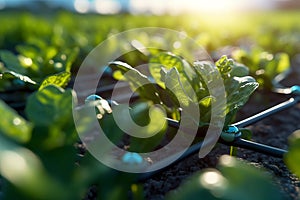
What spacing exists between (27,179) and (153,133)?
0.37 m

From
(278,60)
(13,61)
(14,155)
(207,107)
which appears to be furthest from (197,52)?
(14,155)

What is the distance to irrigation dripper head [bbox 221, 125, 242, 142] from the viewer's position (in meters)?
1.00

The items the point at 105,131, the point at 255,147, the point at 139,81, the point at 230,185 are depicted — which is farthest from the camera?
the point at 139,81

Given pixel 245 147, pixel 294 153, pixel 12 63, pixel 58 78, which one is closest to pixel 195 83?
pixel 245 147

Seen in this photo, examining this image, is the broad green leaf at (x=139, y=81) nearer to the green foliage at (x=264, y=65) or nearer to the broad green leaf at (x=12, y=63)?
the broad green leaf at (x=12, y=63)

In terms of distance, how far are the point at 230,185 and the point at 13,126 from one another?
36 cm

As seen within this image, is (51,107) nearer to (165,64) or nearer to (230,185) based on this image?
(230,185)

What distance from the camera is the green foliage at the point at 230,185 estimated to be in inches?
22.5

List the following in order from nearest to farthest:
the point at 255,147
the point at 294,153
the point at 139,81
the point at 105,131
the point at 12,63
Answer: the point at 294,153 → the point at 105,131 → the point at 255,147 → the point at 139,81 → the point at 12,63

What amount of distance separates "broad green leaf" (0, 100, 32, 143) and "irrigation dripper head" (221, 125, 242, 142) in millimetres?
485

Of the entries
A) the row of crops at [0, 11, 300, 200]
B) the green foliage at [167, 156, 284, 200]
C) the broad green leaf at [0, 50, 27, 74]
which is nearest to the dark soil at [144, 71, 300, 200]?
the row of crops at [0, 11, 300, 200]

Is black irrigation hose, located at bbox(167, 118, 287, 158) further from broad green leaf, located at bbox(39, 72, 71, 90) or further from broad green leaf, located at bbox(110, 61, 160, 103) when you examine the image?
broad green leaf, located at bbox(39, 72, 71, 90)

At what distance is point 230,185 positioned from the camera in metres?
0.59

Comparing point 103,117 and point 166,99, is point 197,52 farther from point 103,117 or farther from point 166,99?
point 103,117
